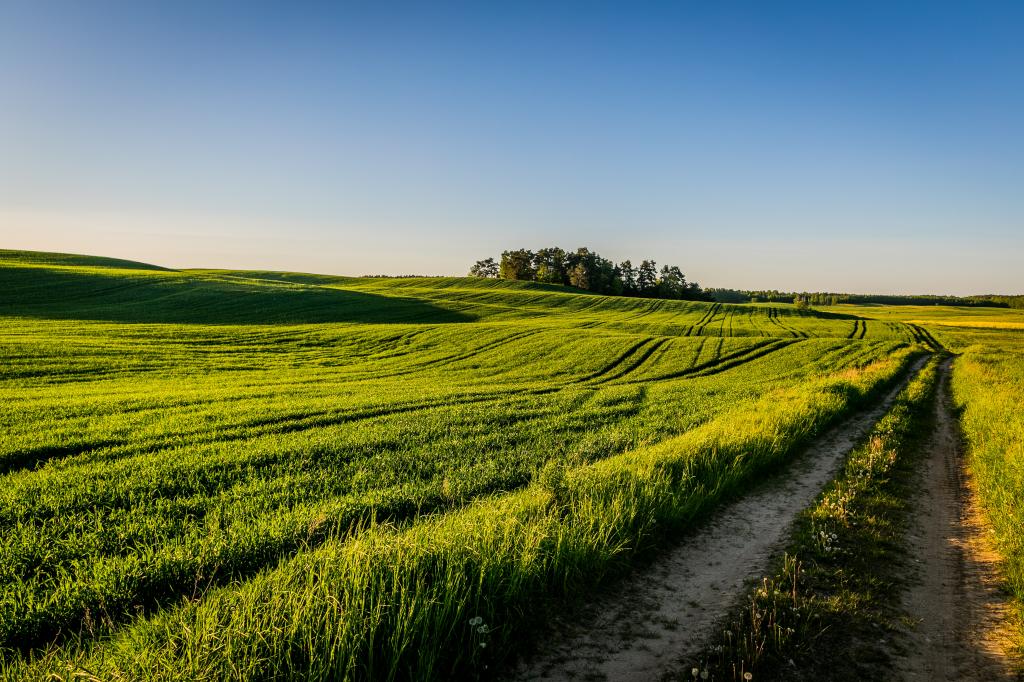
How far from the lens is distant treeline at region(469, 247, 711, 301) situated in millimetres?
133000

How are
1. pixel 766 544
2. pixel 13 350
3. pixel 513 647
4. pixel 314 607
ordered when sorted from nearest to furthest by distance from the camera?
pixel 314 607
pixel 513 647
pixel 766 544
pixel 13 350

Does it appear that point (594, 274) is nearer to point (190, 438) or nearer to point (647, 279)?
point (647, 279)

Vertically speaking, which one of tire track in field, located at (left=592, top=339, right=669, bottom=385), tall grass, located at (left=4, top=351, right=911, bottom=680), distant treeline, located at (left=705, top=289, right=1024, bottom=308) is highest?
distant treeline, located at (left=705, top=289, right=1024, bottom=308)

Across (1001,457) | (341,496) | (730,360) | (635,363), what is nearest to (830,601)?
(341,496)

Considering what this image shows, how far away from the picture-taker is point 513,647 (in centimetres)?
439

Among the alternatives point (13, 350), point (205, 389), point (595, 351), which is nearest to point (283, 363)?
point (205, 389)

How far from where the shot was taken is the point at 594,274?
133 m

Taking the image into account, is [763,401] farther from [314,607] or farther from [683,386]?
[314,607]

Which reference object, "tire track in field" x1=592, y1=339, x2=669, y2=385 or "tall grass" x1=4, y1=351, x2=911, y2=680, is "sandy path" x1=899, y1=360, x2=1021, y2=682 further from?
"tire track in field" x1=592, y1=339, x2=669, y2=385

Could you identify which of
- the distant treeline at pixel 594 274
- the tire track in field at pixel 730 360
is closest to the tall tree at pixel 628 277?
the distant treeline at pixel 594 274

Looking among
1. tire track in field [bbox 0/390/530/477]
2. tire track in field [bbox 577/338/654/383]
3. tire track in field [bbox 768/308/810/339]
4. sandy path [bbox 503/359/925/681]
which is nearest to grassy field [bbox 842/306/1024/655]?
sandy path [bbox 503/359/925/681]

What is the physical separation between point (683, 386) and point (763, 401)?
6.20 meters

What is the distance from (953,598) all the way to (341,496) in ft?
26.4

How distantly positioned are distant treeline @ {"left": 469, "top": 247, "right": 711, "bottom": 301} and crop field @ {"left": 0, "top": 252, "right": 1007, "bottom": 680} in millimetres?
106623
